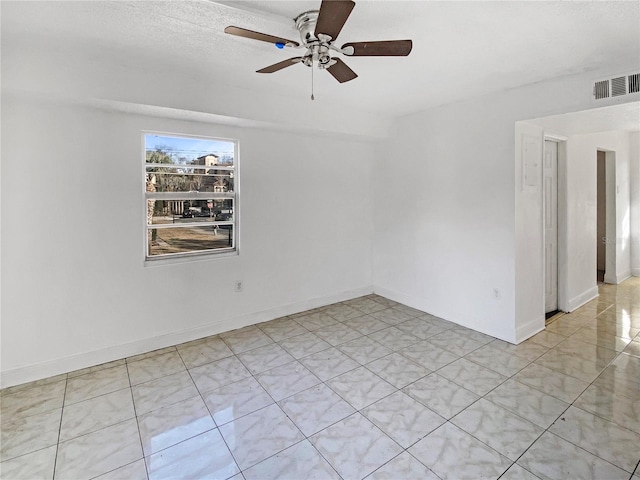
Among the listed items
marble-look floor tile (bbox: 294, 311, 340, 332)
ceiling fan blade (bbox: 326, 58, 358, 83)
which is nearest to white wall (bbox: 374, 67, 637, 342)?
marble-look floor tile (bbox: 294, 311, 340, 332)

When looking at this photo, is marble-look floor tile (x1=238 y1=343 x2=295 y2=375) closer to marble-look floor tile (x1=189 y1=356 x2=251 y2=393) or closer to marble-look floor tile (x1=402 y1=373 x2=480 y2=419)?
marble-look floor tile (x1=189 y1=356 x2=251 y2=393)

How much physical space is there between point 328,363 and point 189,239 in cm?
201

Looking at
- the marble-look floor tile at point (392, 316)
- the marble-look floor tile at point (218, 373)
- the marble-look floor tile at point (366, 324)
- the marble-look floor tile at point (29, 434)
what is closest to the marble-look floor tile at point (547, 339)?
the marble-look floor tile at point (392, 316)

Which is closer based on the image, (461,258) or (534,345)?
(534,345)

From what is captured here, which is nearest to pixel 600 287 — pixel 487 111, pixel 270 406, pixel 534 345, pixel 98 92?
pixel 534 345

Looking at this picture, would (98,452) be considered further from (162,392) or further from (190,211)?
(190,211)

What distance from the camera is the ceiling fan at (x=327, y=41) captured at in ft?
5.01

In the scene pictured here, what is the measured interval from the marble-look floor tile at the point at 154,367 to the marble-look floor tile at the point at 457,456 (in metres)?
2.12

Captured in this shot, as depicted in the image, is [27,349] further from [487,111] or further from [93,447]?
[487,111]

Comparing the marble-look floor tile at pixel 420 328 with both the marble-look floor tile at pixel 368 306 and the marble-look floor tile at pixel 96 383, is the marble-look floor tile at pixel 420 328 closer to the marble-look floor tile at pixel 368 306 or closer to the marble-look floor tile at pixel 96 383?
the marble-look floor tile at pixel 368 306

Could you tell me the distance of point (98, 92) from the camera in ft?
8.73

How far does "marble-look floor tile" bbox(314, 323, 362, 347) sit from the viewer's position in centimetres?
348

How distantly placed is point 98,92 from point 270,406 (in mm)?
2849

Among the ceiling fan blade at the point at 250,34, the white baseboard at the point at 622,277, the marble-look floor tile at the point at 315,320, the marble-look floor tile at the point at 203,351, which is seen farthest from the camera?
the white baseboard at the point at 622,277
